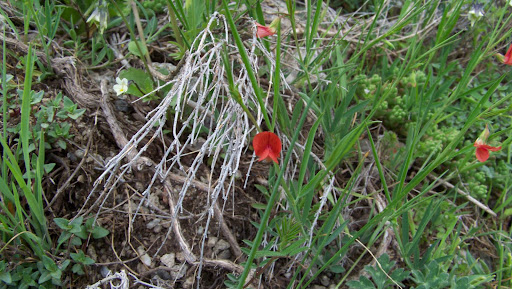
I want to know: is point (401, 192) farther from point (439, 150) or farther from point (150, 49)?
point (150, 49)

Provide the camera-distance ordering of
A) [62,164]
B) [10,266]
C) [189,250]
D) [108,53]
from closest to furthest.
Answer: [10,266] → [189,250] → [62,164] → [108,53]

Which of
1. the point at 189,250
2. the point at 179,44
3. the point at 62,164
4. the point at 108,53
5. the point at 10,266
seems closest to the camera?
the point at 10,266

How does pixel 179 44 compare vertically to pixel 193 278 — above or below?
above

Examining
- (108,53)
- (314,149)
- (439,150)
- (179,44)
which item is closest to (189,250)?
(314,149)

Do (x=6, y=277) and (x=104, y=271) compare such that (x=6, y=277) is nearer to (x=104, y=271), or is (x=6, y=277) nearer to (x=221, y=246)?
(x=104, y=271)

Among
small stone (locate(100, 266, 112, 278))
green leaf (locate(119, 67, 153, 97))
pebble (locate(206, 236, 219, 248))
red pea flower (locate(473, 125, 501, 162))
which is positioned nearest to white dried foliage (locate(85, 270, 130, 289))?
small stone (locate(100, 266, 112, 278))

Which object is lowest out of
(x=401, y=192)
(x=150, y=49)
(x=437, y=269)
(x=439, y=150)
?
(x=437, y=269)

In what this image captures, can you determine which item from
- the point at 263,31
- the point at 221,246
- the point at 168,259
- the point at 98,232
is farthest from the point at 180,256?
the point at 263,31

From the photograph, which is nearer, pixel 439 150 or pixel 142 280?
pixel 142 280
